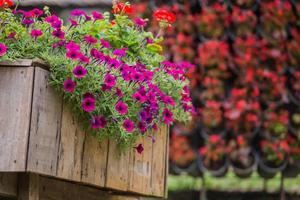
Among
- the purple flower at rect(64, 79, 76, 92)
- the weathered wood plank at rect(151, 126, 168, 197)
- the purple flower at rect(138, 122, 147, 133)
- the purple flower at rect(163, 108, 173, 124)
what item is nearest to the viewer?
the purple flower at rect(64, 79, 76, 92)

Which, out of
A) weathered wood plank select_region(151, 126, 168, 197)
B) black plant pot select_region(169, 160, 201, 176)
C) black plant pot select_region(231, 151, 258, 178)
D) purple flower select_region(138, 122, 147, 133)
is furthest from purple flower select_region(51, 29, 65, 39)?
black plant pot select_region(231, 151, 258, 178)

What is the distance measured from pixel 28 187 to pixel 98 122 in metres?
0.28

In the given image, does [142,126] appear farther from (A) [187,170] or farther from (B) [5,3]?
(A) [187,170]

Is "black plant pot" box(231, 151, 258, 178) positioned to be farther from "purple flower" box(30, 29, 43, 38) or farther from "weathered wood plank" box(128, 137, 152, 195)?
"purple flower" box(30, 29, 43, 38)

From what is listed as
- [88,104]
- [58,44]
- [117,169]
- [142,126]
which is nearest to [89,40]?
[58,44]

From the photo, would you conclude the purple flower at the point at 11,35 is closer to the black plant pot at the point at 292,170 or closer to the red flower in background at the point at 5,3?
the red flower in background at the point at 5,3

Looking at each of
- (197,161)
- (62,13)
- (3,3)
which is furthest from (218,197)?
(3,3)

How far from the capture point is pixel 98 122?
234 centimetres

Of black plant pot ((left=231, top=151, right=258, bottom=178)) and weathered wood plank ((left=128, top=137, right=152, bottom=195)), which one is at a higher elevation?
black plant pot ((left=231, top=151, right=258, bottom=178))

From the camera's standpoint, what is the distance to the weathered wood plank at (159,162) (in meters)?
2.81

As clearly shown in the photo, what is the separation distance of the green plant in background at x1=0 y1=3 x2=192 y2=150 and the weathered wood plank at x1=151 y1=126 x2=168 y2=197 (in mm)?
168

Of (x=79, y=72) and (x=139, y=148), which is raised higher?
(x=79, y=72)

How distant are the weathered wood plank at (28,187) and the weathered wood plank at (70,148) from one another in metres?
0.11

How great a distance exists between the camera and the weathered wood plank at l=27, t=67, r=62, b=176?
2139 mm
